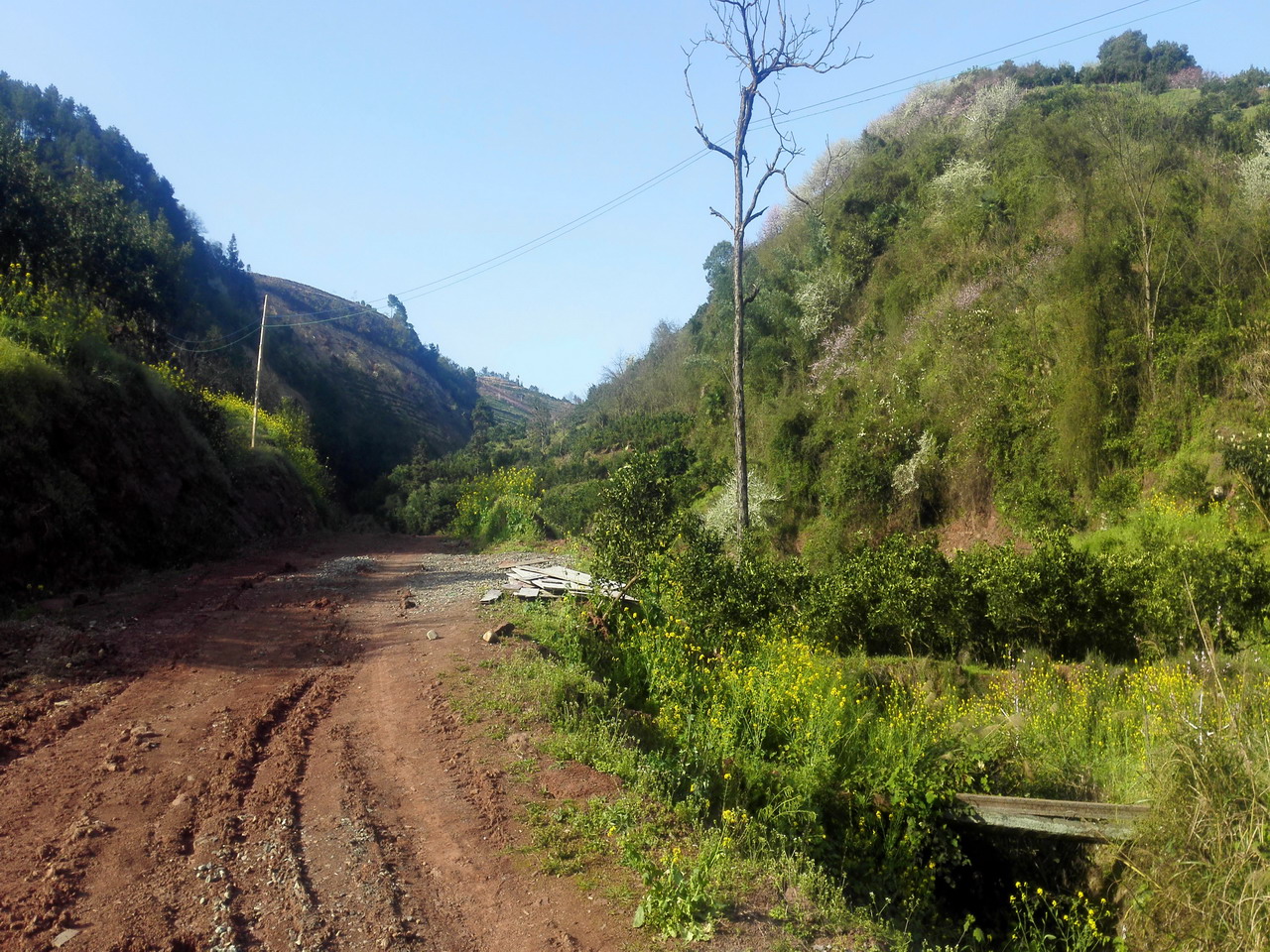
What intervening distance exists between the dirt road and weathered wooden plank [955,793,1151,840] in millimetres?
3265

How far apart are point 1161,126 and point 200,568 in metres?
22.6

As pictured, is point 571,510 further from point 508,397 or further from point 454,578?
point 508,397

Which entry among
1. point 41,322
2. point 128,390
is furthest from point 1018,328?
point 41,322

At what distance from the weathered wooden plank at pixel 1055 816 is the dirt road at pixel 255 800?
327 cm

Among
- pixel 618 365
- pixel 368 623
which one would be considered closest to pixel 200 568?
pixel 368 623

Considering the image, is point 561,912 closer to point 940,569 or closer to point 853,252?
point 940,569

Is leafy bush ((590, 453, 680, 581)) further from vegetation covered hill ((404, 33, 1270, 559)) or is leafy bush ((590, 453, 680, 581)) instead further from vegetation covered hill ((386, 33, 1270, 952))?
vegetation covered hill ((404, 33, 1270, 559))

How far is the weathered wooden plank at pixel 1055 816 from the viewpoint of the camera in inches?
214

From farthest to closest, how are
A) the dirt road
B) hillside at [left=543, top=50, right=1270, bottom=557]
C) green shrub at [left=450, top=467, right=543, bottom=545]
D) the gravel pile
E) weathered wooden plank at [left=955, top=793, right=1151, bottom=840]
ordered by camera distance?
green shrub at [left=450, top=467, right=543, bottom=545]
hillside at [left=543, top=50, right=1270, bottom=557]
the gravel pile
weathered wooden plank at [left=955, top=793, right=1151, bottom=840]
the dirt road

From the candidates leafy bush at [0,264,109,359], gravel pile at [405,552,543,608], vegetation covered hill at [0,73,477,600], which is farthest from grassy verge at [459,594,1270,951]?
leafy bush at [0,264,109,359]

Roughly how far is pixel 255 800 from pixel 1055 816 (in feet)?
18.5

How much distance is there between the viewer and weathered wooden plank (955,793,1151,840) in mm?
5441

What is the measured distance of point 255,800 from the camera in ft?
15.5

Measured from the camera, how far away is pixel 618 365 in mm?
46562
